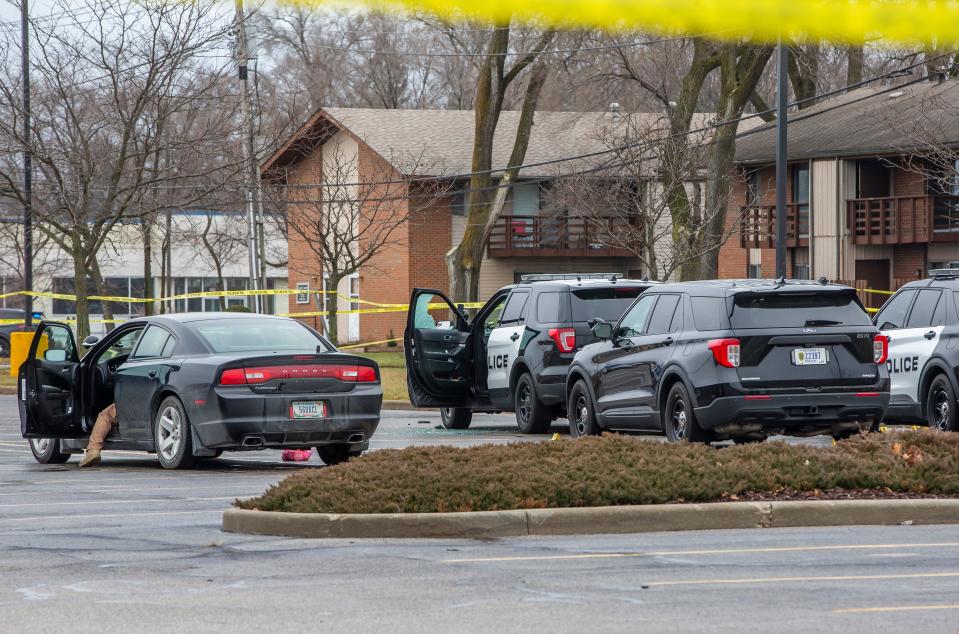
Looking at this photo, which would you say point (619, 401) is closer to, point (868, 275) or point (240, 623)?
point (240, 623)

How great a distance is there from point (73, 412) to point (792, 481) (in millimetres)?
7821

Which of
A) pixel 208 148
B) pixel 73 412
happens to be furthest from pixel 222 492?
pixel 208 148

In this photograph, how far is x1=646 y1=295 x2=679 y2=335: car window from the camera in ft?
51.3

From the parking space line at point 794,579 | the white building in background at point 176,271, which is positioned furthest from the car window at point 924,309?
the white building in background at point 176,271

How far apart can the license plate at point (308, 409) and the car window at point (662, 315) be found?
360cm

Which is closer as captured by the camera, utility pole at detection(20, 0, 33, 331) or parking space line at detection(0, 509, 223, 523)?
parking space line at detection(0, 509, 223, 523)

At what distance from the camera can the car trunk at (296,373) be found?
1398 centimetres

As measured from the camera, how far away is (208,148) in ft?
127

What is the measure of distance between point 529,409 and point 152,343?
543 centimetres

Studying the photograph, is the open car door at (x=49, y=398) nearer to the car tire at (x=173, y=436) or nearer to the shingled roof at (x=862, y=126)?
the car tire at (x=173, y=436)

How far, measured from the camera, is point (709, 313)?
14898 millimetres

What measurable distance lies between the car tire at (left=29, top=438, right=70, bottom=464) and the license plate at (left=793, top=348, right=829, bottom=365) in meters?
7.43

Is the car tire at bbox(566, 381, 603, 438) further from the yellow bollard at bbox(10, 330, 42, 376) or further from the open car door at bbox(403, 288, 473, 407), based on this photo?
the yellow bollard at bbox(10, 330, 42, 376)

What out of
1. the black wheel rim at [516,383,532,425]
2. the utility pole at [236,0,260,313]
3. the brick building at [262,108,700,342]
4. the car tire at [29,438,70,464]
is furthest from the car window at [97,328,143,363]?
the brick building at [262,108,700,342]
